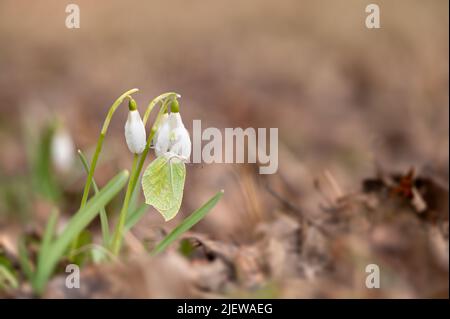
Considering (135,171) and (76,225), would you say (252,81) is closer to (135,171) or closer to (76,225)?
(135,171)

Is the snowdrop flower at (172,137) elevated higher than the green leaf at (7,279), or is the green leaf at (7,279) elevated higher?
the snowdrop flower at (172,137)

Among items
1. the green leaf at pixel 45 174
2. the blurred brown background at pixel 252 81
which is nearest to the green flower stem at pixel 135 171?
the blurred brown background at pixel 252 81

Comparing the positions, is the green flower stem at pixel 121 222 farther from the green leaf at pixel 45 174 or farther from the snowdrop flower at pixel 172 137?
the green leaf at pixel 45 174

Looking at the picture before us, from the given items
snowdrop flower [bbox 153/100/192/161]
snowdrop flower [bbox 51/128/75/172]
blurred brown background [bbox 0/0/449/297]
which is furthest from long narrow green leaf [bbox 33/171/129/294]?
snowdrop flower [bbox 51/128/75/172]

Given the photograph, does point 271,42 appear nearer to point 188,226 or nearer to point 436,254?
point 436,254

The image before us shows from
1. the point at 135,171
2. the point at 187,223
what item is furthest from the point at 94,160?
the point at 187,223
